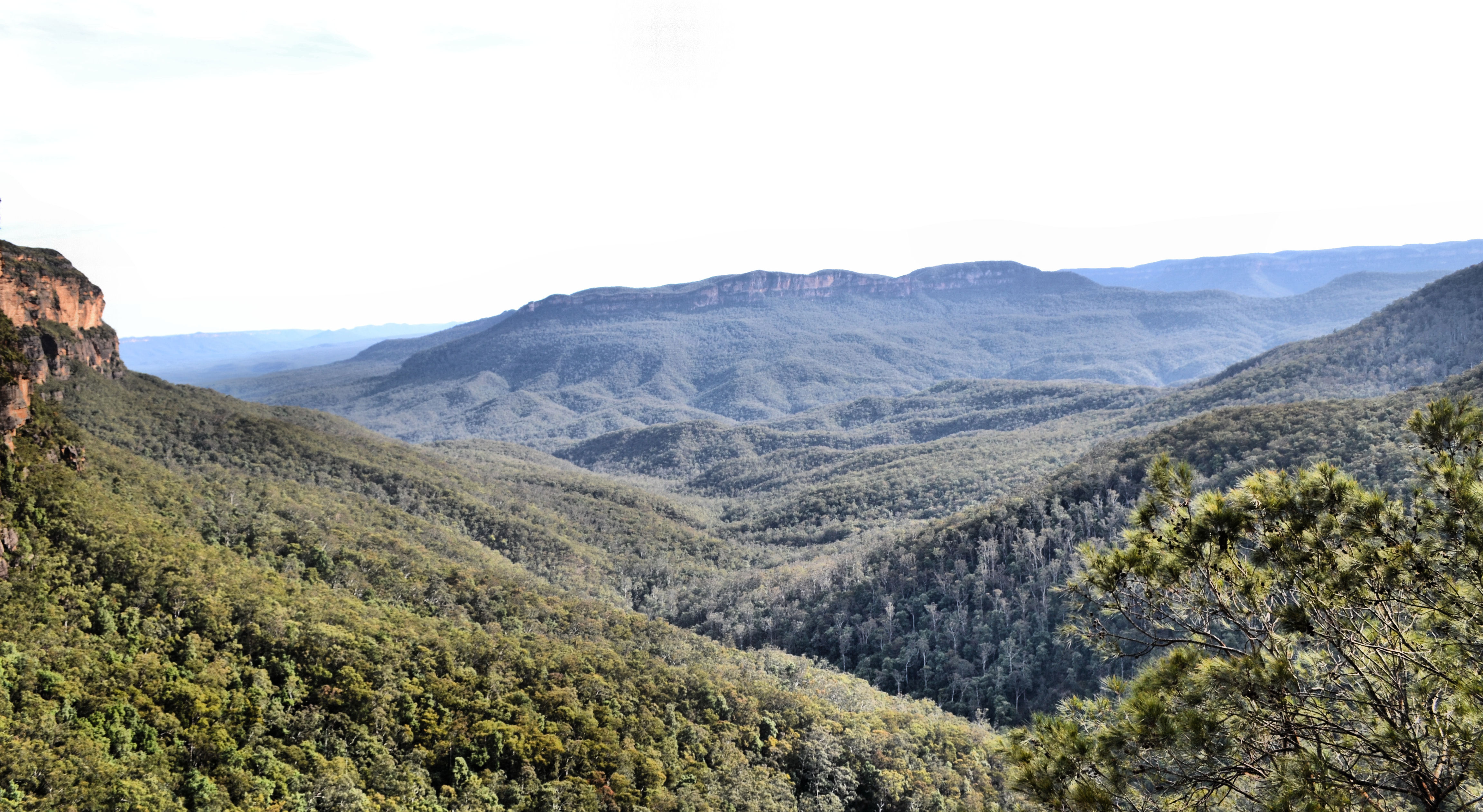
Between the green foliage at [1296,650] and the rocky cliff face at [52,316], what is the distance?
60.0 m

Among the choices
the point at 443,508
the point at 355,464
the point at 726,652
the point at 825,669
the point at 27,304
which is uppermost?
the point at 27,304

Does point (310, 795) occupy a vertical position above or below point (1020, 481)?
above

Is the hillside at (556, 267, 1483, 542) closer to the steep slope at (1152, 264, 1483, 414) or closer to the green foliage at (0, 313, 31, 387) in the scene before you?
the steep slope at (1152, 264, 1483, 414)

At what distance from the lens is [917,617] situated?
→ 72.4 meters

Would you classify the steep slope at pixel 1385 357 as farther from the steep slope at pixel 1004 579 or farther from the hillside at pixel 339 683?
the hillside at pixel 339 683

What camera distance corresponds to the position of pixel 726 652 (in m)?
57.9

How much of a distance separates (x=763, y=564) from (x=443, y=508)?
41.2m

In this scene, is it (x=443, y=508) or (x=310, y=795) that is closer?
(x=310, y=795)

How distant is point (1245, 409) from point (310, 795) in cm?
8849

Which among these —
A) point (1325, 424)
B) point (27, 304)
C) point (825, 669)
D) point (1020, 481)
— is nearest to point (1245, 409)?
point (1325, 424)

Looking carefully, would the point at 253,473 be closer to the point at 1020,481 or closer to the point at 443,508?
the point at 443,508

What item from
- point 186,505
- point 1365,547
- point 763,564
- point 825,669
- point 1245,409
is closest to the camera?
point 1365,547

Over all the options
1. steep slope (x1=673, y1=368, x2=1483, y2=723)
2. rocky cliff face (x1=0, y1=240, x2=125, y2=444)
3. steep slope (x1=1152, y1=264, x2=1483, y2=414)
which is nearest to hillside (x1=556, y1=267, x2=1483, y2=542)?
steep slope (x1=1152, y1=264, x2=1483, y2=414)

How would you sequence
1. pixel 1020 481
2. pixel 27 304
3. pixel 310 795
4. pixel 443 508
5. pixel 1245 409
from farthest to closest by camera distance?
pixel 1020 481 → pixel 443 508 → pixel 1245 409 → pixel 27 304 → pixel 310 795
